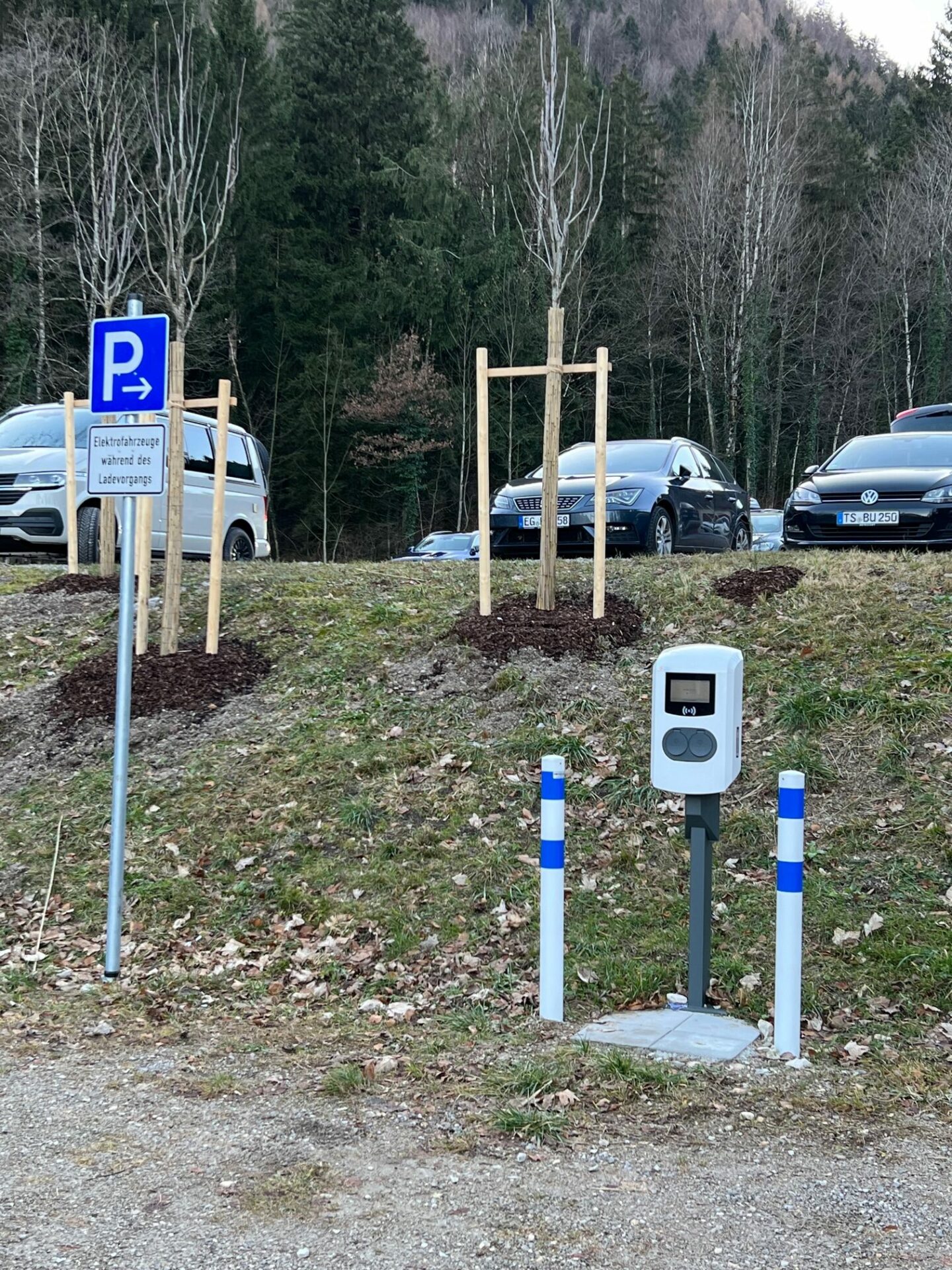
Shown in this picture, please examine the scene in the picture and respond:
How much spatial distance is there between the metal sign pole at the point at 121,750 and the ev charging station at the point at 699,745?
251cm

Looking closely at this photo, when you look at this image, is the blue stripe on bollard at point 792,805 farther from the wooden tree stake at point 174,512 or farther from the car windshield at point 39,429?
the car windshield at point 39,429

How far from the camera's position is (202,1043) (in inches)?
206

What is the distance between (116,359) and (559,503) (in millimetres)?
6556

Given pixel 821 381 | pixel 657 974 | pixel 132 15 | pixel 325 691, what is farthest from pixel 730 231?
pixel 657 974

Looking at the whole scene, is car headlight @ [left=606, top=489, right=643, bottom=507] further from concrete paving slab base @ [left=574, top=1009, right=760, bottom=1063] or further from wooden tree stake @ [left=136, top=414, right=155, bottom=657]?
concrete paving slab base @ [left=574, top=1009, right=760, bottom=1063]

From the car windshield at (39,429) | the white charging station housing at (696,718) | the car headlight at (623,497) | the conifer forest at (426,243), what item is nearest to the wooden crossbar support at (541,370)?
the car headlight at (623,497)

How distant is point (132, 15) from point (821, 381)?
24.7 meters

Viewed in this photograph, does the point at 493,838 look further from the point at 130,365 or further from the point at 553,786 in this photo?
the point at 130,365

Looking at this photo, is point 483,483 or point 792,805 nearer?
point 792,805

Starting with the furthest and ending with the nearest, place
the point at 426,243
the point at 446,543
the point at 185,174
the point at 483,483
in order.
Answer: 1. the point at 426,243
2. the point at 185,174
3. the point at 446,543
4. the point at 483,483

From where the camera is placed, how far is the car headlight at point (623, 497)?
12.1 meters

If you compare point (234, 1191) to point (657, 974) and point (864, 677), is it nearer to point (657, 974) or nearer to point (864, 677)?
point (657, 974)

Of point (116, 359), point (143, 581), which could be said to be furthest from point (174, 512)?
point (116, 359)

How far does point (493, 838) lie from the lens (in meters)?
6.90
